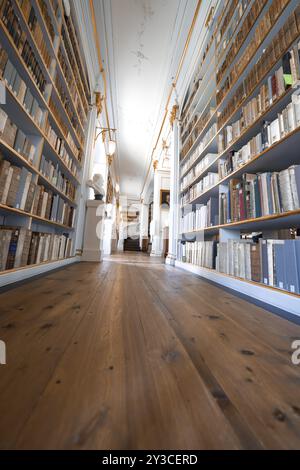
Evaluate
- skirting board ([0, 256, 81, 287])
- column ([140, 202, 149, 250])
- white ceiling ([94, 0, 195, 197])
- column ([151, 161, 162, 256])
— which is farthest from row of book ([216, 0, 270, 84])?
column ([140, 202, 149, 250])

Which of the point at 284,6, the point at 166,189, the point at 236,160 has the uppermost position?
the point at 166,189

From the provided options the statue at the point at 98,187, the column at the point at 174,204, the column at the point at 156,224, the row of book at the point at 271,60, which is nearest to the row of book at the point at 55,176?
the statue at the point at 98,187

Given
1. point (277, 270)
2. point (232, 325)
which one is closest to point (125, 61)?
point (277, 270)

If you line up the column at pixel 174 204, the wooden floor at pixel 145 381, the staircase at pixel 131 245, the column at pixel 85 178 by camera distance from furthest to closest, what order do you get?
the staircase at pixel 131 245 < the column at pixel 174 204 < the column at pixel 85 178 < the wooden floor at pixel 145 381

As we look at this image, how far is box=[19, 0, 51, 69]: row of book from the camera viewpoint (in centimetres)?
113

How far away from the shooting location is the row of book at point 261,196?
3.05ft

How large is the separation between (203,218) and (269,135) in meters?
1.04

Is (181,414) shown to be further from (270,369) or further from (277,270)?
(277,270)

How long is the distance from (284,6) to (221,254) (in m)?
1.65

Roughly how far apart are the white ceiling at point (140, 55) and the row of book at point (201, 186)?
2.26m

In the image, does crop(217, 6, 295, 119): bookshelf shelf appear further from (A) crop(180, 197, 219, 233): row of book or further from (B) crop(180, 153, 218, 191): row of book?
(A) crop(180, 197, 219, 233): row of book

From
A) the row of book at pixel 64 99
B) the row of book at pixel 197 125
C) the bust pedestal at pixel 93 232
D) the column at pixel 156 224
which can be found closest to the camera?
the row of book at pixel 64 99

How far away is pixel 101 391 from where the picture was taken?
351 millimetres

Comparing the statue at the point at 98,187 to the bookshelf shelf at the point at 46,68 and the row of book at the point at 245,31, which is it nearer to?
the bookshelf shelf at the point at 46,68
